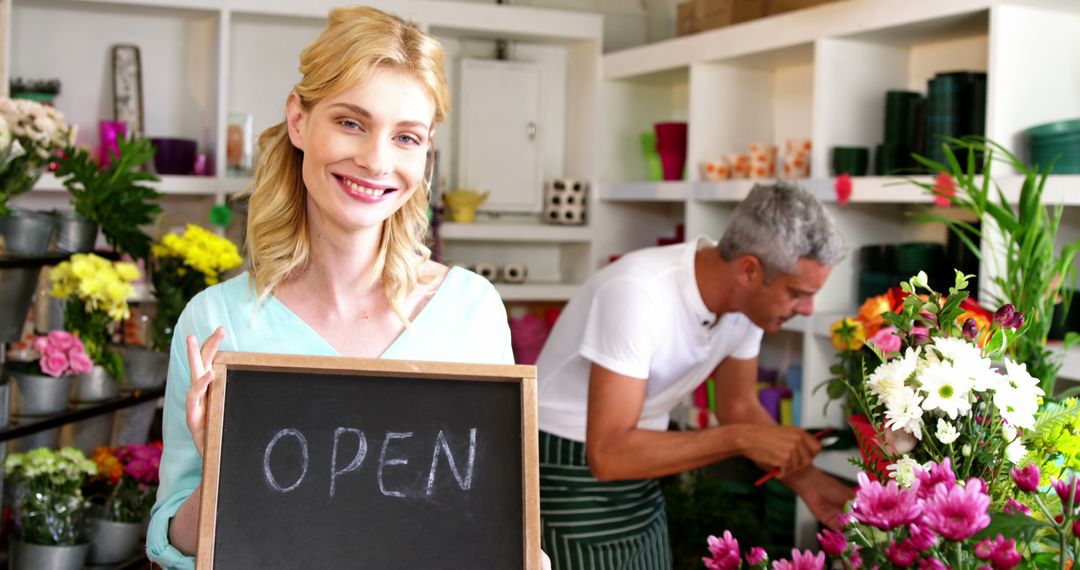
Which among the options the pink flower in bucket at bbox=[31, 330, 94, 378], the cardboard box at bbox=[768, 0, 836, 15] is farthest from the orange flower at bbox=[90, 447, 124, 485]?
the cardboard box at bbox=[768, 0, 836, 15]

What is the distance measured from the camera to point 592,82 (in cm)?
479

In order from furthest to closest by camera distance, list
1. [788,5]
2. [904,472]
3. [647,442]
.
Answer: [788,5]
[647,442]
[904,472]

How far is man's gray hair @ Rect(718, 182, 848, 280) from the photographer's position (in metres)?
2.36

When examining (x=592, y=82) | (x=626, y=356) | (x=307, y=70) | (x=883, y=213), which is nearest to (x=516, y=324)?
(x=592, y=82)

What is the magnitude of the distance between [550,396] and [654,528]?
0.36 m

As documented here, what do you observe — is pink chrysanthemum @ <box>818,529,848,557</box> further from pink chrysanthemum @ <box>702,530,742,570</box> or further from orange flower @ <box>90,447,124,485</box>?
orange flower @ <box>90,447,124,485</box>

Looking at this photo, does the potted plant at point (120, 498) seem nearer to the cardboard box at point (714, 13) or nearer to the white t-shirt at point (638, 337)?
the white t-shirt at point (638, 337)

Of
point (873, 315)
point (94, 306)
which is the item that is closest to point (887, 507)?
point (873, 315)

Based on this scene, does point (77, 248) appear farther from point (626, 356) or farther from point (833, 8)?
point (833, 8)

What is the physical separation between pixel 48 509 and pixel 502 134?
2708 millimetres

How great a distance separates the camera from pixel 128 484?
2.79 meters

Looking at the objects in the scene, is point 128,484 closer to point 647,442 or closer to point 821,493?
point 647,442

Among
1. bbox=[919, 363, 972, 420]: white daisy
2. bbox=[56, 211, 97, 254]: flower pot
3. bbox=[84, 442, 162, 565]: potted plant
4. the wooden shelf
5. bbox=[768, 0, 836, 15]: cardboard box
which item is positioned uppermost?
bbox=[768, 0, 836, 15]: cardboard box

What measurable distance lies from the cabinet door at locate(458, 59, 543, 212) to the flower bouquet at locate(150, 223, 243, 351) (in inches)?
71.4
